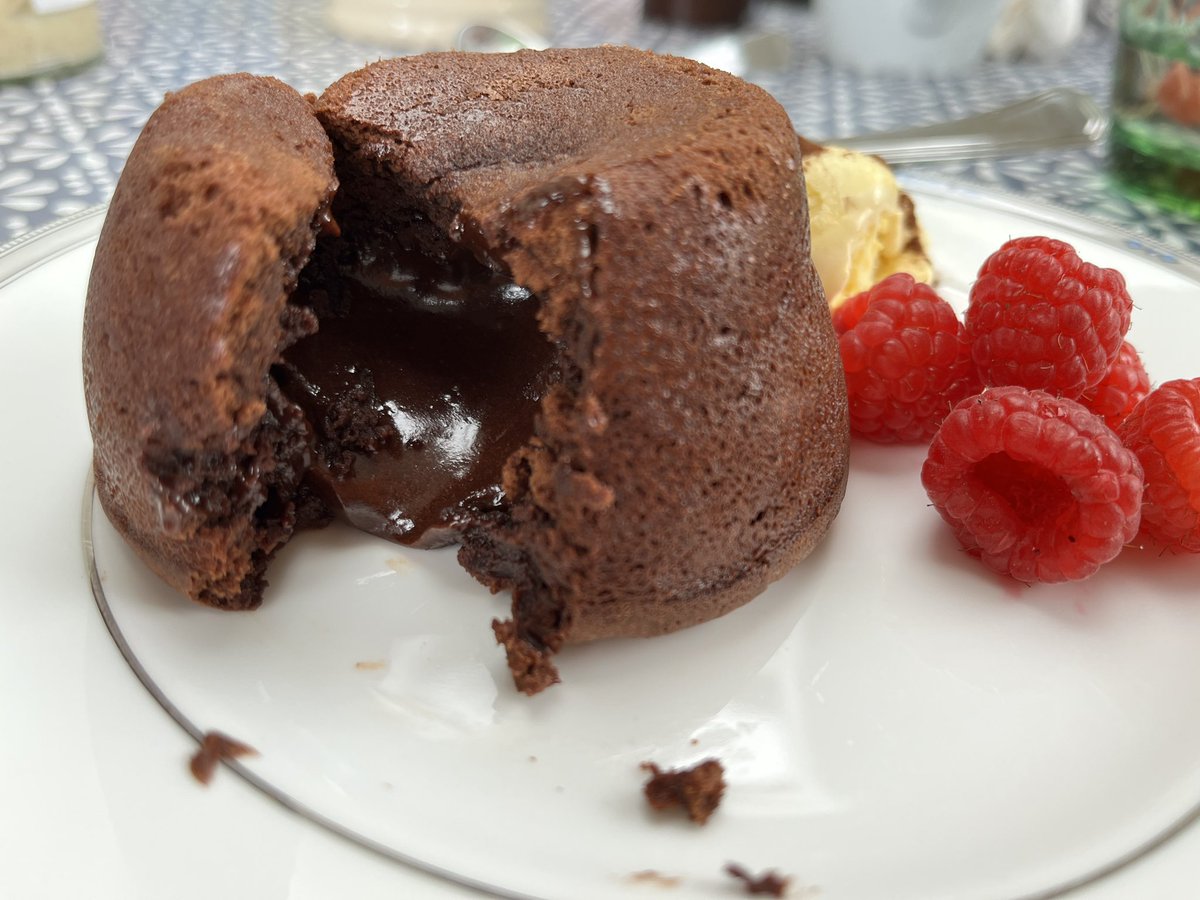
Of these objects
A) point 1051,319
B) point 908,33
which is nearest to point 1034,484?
point 1051,319

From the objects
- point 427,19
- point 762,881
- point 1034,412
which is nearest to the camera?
point 762,881

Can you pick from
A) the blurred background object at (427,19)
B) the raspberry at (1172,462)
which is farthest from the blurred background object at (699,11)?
the raspberry at (1172,462)

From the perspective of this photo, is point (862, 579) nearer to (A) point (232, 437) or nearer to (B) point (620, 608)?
(B) point (620, 608)

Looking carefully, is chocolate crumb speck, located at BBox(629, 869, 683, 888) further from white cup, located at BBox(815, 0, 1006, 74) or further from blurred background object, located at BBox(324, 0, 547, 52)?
white cup, located at BBox(815, 0, 1006, 74)

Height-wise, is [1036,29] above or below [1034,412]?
below

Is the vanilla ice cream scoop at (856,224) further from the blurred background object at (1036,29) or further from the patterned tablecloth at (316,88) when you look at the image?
the blurred background object at (1036,29)

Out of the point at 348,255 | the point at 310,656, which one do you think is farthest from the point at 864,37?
the point at 310,656

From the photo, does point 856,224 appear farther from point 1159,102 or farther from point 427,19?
point 427,19
